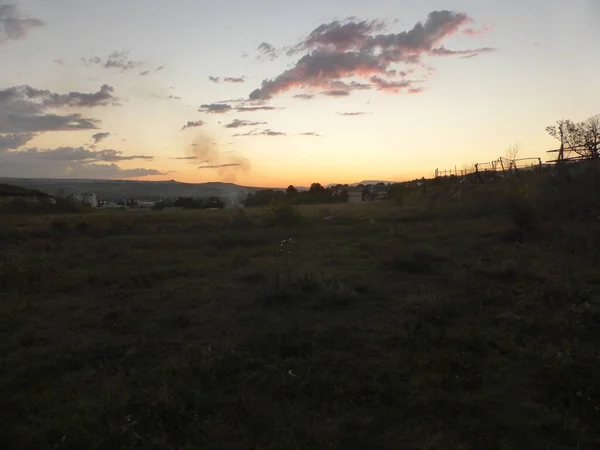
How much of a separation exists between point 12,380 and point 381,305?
5637 mm

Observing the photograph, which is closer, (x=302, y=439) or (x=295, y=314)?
(x=302, y=439)

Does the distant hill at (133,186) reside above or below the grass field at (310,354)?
above

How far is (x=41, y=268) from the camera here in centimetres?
1216

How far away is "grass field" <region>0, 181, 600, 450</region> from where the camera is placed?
4238mm

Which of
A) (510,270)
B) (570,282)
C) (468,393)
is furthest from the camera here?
(510,270)

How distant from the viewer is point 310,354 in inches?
236

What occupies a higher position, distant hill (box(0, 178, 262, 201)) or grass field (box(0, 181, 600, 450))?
distant hill (box(0, 178, 262, 201))

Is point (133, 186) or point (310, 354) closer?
point (310, 354)

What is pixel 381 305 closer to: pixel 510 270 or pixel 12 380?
pixel 510 270

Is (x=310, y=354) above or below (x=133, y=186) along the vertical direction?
below

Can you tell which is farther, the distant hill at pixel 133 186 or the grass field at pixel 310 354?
the distant hill at pixel 133 186

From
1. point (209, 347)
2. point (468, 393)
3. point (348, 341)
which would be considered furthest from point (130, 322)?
point (468, 393)

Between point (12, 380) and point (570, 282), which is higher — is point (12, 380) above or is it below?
below

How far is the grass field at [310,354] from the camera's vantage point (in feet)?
13.9
